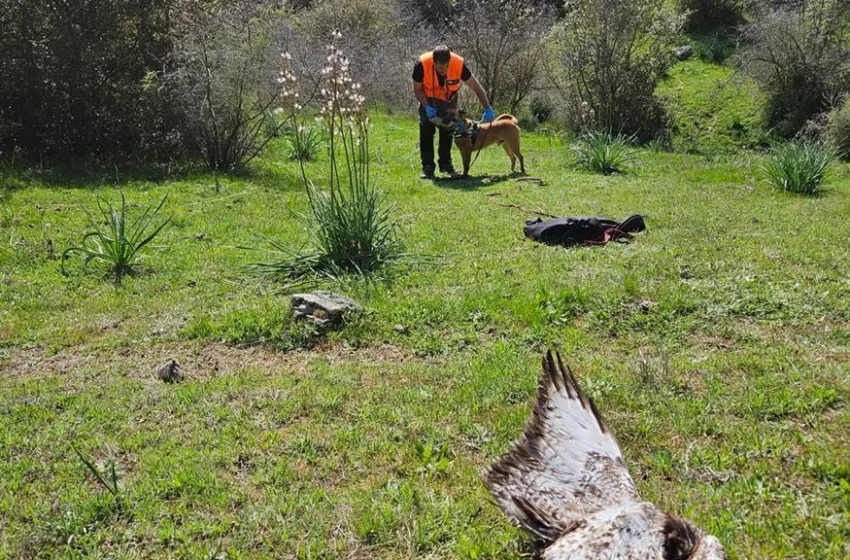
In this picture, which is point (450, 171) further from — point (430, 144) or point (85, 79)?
point (85, 79)

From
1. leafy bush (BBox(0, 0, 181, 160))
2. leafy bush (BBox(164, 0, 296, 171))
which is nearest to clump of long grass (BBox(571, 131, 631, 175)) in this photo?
leafy bush (BBox(164, 0, 296, 171))

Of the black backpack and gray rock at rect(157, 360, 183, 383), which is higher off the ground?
the black backpack

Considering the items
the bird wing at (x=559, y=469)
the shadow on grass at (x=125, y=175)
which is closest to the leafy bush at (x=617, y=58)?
the shadow on grass at (x=125, y=175)

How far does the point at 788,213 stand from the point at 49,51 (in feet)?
32.8

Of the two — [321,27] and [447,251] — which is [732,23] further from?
[447,251]

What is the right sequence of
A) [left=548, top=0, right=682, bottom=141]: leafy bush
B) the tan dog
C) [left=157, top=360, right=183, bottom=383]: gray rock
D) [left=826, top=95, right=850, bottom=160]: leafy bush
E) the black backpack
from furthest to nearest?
[left=548, top=0, right=682, bottom=141]: leafy bush
[left=826, top=95, right=850, bottom=160]: leafy bush
the tan dog
the black backpack
[left=157, top=360, right=183, bottom=383]: gray rock

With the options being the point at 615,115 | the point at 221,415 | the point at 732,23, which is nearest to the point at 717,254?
the point at 221,415

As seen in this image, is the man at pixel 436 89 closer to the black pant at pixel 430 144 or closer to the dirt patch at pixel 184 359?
the black pant at pixel 430 144

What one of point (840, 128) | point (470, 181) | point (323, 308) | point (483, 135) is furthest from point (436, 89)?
point (840, 128)

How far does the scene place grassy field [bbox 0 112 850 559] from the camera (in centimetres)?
249

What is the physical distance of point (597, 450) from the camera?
248 centimetres

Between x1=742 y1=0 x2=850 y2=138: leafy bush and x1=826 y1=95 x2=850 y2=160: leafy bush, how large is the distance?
100cm

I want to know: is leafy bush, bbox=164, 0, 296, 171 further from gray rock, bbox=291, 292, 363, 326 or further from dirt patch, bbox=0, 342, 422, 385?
dirt patch, bbox=0, 342, 422, 385

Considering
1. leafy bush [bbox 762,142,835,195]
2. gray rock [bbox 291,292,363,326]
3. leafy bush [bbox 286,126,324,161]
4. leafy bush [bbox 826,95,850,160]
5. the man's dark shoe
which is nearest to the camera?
gray rock [bbox 291,292,363,326]
